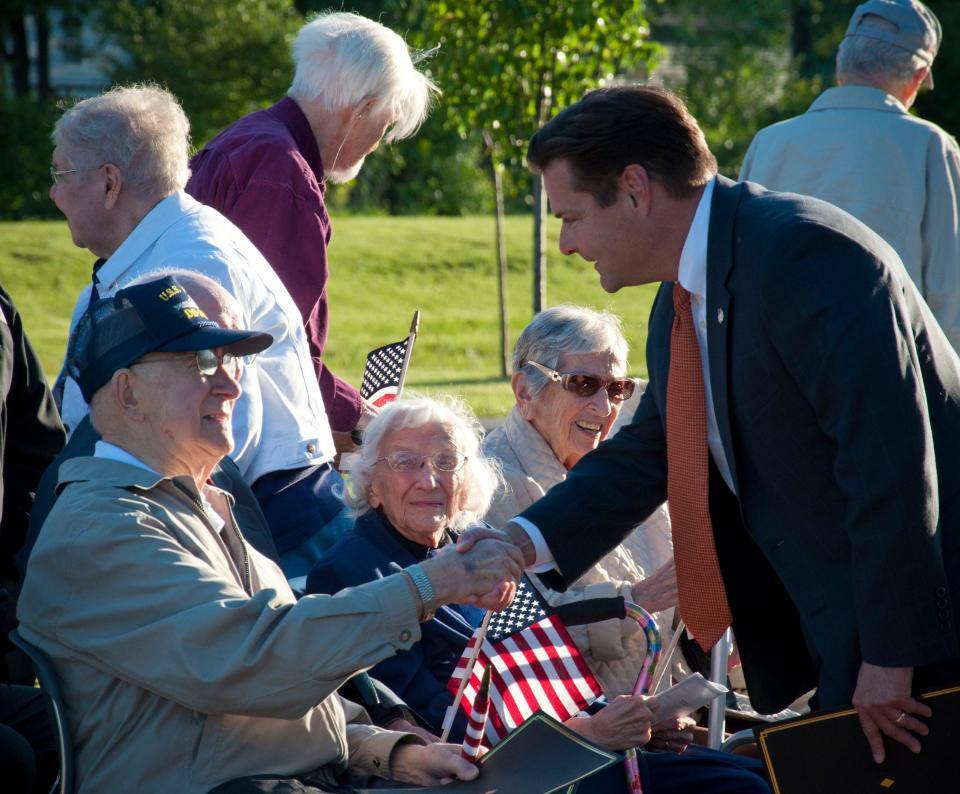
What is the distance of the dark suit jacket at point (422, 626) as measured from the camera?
3.62m

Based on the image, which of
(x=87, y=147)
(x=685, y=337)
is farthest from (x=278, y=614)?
(x=87, y=147)

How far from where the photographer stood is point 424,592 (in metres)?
2.74

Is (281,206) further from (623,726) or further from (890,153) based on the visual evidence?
(890,153)

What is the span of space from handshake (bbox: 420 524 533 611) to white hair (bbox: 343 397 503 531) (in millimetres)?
753

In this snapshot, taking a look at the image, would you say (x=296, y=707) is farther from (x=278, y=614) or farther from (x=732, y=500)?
(x=732, y=500)

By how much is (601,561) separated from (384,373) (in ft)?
3.72

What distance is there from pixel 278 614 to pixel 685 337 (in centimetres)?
109

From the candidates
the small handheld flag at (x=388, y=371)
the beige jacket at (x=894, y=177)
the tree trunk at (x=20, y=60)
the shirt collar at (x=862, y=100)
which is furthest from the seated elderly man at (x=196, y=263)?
the tree trunk at (x=20, y=60)

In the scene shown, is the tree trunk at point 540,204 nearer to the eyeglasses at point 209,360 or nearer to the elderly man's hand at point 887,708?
the eyeglasses at point 209,360

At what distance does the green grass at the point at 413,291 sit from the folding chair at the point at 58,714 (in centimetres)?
992

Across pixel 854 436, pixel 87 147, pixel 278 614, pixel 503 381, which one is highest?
pixel 87 147

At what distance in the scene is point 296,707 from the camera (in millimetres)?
2637

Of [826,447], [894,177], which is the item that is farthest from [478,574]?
[894,177]

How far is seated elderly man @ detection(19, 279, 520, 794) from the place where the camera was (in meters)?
2.59
